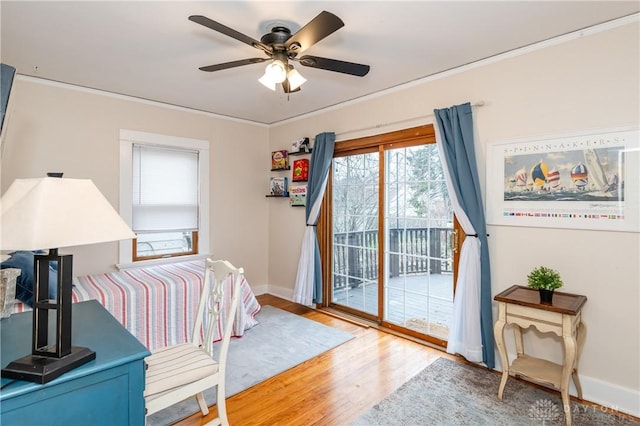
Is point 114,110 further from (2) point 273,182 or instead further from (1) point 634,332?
(1) point 634,332

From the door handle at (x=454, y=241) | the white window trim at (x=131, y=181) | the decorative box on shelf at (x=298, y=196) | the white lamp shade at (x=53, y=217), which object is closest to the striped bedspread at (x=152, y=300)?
the white window trim at (x=131, y=181)

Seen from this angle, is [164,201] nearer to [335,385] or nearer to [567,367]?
[335,385]

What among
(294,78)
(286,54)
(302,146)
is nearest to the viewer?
(286,54)

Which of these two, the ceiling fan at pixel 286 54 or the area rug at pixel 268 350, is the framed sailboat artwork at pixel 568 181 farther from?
the area rug at pixel 268 350

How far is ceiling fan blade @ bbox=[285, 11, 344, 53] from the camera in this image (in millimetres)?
1698

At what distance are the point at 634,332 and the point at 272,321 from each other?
121 inches

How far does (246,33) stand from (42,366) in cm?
222

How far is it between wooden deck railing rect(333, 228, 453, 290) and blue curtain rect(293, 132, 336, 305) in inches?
10.2

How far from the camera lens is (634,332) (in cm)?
219

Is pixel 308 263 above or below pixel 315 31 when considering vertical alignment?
below

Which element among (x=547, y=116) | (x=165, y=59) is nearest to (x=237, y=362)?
(x=165, y=59)

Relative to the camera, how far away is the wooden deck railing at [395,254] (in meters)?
3.22

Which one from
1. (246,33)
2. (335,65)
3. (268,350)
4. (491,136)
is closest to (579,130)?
(491,136)

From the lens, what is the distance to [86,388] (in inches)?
46.3
